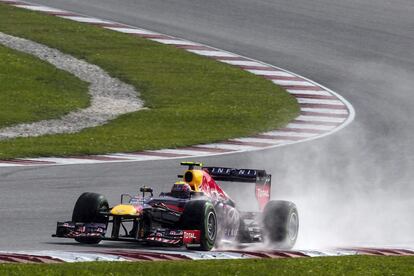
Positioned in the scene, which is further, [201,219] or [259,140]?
[259,140]

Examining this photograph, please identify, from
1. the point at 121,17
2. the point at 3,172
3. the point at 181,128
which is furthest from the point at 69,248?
the point at 121,17

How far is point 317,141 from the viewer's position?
26516 millimetres

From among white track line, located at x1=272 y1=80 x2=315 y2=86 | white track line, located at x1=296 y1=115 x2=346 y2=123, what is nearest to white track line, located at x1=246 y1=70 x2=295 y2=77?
white track line, located at x1=272 y1=80 x2=315 y2=86

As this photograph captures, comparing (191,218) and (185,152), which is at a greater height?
(185,152)

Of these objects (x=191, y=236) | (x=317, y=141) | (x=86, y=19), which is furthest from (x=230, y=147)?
(x=86, y=19)

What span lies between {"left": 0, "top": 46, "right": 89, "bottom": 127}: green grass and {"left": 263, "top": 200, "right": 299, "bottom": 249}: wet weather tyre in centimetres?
1261

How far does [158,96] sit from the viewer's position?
31859 mm

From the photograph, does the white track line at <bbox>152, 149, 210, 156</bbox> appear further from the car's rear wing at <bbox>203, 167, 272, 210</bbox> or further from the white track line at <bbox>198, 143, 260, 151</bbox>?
the car's rear wing at <bbox>203, 167, 272, 210</bbox>

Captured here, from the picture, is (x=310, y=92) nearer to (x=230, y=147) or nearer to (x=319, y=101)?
(x=319, y=101)

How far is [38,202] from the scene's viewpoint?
18.5 m

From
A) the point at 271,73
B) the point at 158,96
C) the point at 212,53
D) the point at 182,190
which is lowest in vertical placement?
the point at 182,190

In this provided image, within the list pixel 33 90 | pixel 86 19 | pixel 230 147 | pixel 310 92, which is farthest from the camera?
pixel 86 19

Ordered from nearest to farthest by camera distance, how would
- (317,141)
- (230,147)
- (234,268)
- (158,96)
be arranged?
(234,268), (230,147), (317,141), (158,96)

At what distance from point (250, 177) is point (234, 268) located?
384 centimetres
